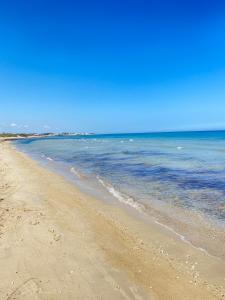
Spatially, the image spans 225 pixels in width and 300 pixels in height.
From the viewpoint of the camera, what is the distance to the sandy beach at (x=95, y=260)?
5.65 metres

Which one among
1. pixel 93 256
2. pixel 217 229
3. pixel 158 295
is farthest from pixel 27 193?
pixel 158 295

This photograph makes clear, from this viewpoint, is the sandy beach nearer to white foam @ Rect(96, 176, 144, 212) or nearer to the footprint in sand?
→ the footprint in sand

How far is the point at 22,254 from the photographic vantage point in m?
6.94

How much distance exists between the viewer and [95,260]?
6.82m

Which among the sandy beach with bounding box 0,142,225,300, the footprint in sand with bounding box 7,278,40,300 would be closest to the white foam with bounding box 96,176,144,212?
the sandy beach with bounding box 0,142,225,300

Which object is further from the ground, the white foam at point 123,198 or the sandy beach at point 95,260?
the sandy beach at point 95,260

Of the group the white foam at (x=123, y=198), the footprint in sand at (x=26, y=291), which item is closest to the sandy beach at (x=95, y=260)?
the footprint in sand at (x=26, y=291)

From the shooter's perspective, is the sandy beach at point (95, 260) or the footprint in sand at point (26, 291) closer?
the footprint in sand at point (26, 291)

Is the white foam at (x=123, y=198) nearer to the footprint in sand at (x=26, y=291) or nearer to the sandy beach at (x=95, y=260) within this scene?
the sandy beach at (x=95, y=260)

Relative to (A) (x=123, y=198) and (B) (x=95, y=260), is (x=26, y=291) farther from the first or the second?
(A) (x=123, y=198)

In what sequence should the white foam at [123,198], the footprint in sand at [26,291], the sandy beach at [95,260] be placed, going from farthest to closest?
the white foam at [123,198], the sandy beach at [95,260], the footprint in sand at [26,291]

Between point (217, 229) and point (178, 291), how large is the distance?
444 cm

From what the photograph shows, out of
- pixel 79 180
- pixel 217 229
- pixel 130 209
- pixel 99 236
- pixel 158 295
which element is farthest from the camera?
pixel 79 180

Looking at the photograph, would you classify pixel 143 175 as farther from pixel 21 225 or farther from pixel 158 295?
pixel 158 295
